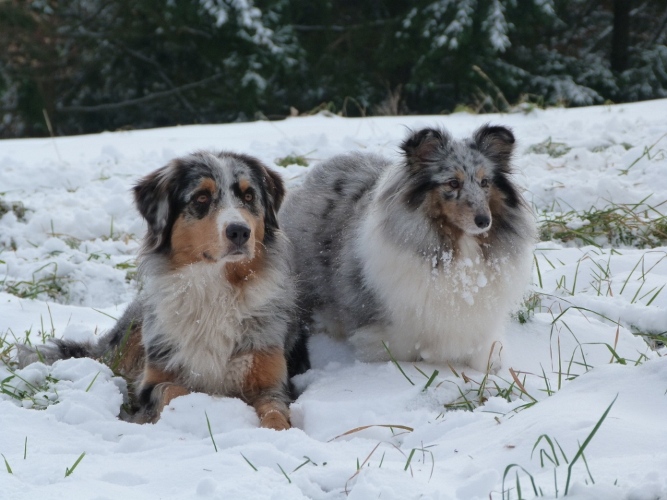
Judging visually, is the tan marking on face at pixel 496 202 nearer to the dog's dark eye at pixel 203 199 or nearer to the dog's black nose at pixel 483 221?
the dog's black nose at pixel 483 221

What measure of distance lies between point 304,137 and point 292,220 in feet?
12.9

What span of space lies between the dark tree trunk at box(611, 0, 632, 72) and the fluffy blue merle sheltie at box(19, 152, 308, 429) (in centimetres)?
1540

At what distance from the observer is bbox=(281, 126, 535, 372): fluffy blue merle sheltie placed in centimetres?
502

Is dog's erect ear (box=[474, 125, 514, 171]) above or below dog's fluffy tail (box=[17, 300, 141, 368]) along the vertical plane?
above

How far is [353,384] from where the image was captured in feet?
15.8

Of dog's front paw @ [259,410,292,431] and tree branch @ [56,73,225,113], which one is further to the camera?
tree branch @ [56,73,225,113]

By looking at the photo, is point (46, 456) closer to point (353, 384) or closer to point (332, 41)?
point (353, 384)

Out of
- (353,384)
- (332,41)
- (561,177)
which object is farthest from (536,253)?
(332,41)

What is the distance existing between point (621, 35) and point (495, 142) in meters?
14.8

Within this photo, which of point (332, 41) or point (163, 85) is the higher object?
point (332, 41)

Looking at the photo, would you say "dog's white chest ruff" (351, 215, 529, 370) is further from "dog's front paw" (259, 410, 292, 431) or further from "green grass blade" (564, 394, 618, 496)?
"green grass blade" (564, 394, 618, 496)

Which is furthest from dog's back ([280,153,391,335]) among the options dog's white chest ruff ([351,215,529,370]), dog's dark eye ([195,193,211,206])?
dog's dark eye ([195,193,211,206])

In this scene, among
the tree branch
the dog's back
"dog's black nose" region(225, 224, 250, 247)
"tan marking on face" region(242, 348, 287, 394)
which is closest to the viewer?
"dog's black nose" region(225, 224, 250, 247)

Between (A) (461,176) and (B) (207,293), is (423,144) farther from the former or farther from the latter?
(B) (207,293)
